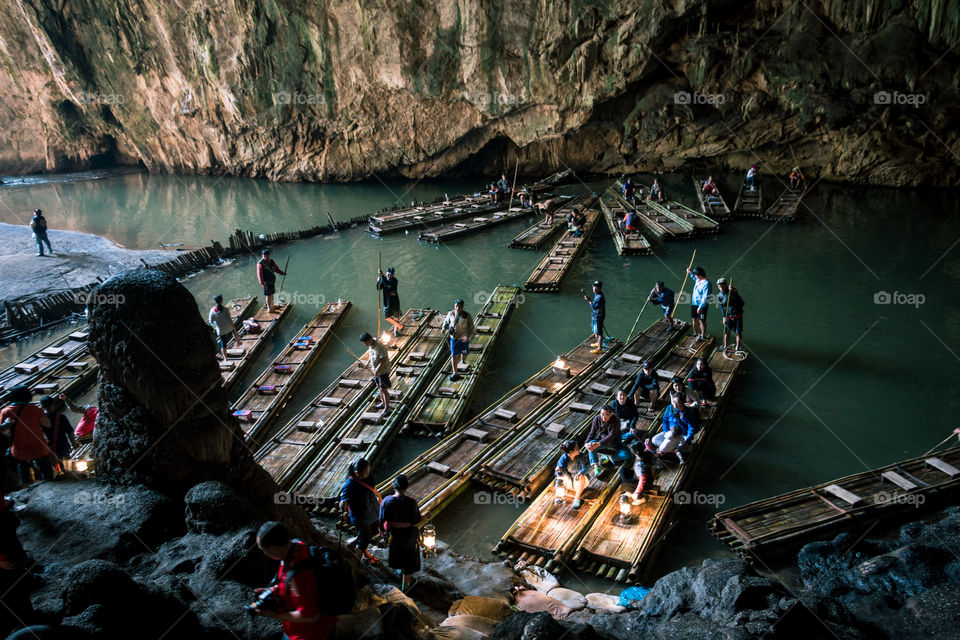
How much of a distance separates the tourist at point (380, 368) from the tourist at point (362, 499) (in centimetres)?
364

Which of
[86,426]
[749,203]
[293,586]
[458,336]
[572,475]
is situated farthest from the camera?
Result: [749,203]

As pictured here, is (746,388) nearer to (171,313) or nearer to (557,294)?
(557,294)

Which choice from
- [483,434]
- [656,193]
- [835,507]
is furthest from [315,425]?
[656,193]

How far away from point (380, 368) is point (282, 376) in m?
2.99

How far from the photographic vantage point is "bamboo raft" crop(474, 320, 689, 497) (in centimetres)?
882

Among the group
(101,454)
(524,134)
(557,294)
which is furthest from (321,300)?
(524,134)

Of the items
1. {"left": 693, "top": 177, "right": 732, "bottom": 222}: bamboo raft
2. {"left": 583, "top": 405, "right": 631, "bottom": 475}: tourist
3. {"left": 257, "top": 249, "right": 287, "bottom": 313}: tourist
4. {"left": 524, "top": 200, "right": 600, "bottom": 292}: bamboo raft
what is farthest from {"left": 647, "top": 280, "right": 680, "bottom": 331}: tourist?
{"left": 257, "top": 249, "right": 287, "bottom": 313}: tourist

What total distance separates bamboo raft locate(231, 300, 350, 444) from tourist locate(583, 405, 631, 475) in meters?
5.53

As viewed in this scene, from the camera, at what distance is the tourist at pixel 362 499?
659 centimetres

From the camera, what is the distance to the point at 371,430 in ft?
33.0

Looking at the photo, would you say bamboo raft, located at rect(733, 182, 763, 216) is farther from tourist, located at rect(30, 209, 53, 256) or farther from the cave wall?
tourist, located at rect(30, 209, 53, 256)

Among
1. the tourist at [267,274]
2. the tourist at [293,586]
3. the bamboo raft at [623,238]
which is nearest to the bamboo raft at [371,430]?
the tourist at [267,274]

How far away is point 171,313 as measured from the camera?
5.57m

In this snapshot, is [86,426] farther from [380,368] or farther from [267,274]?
[267,274]
